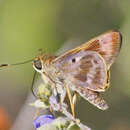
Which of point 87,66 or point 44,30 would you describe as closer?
point 87,66

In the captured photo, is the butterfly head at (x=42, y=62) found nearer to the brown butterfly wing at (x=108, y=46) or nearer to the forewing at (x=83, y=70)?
the forewing at (x=83, y=70)

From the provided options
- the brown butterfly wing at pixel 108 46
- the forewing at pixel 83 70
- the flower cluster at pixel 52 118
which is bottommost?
the flower cluster at pixel 52 118

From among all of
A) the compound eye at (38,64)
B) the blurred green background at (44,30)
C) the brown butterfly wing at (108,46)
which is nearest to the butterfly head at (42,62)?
the compound eye at (38,64)

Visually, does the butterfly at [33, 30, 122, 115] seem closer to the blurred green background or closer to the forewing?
the forewing

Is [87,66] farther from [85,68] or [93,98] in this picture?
[93,98]

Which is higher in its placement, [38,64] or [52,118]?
[38,64]

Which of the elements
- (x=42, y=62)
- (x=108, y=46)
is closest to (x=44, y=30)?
(x=42, y=62)

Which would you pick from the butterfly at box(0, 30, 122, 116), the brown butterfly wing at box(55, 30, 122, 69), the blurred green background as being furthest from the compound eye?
the blurred green background
